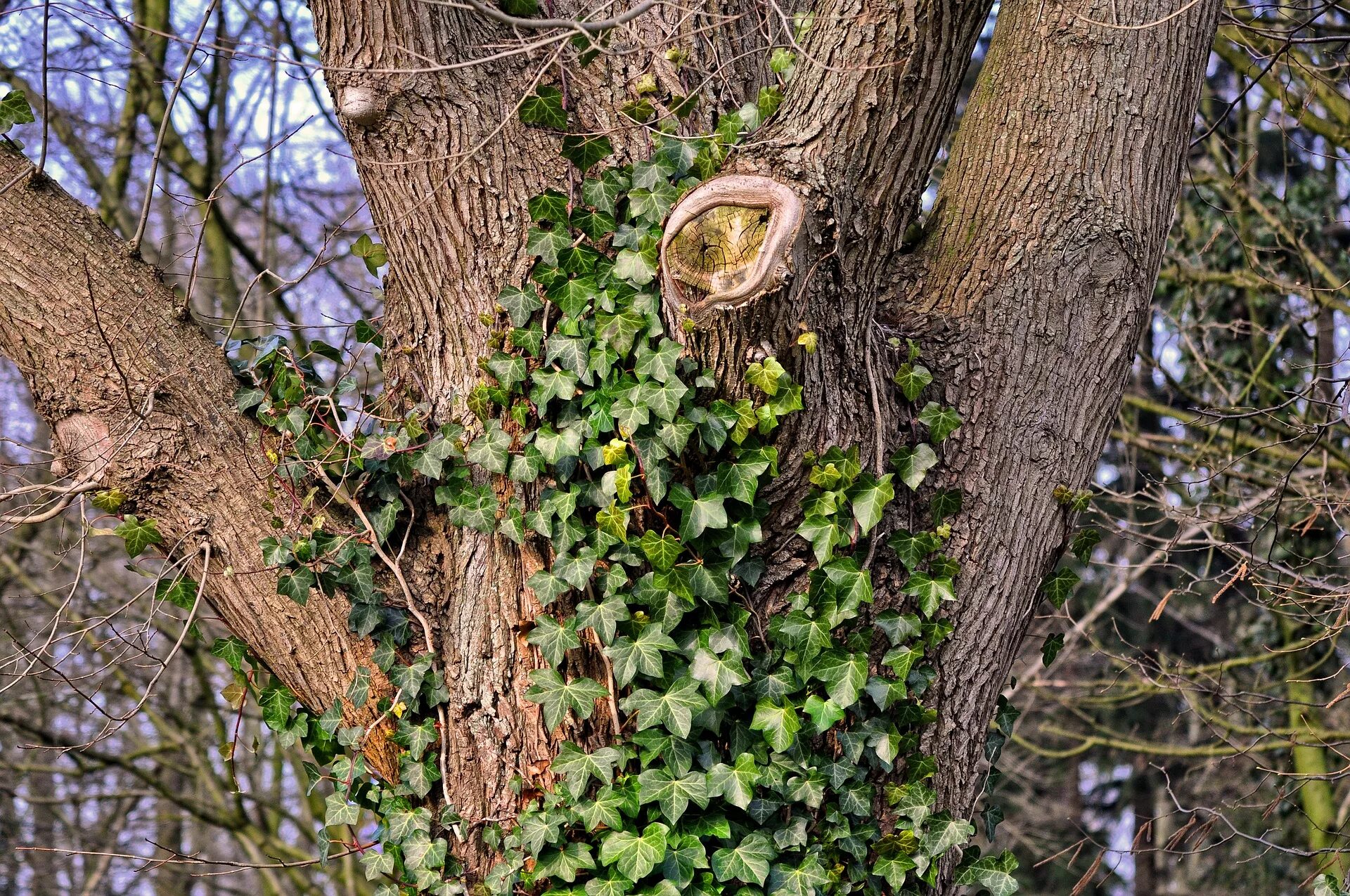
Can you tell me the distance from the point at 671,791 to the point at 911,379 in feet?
3.61


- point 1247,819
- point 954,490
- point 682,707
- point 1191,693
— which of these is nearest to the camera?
point 682,707

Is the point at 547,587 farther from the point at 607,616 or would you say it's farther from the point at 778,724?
the point at 778,724

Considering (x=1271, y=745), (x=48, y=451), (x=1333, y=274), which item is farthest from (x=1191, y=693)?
(x=48, y=451)

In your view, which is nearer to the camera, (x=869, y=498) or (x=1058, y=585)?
(x=869, y=498)

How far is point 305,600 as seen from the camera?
102 inches

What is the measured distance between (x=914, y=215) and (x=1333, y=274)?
4939 mm

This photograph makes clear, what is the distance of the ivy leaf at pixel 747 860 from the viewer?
91.1 inches

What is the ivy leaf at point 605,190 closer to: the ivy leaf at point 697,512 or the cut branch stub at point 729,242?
the cut branch stub at point 729,242

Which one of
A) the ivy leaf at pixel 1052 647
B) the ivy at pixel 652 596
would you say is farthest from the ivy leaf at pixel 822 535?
the ivy leaf at pixel 1052 647

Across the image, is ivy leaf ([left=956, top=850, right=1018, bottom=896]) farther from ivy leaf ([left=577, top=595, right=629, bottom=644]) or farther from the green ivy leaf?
ivy leaf ([left=577, top=595, right=629, bottom=644])

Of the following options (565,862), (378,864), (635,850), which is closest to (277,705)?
(378,864)

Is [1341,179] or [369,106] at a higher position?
[369,106]

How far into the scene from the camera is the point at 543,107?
254 centimetres

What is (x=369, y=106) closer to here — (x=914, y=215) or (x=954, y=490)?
(x=914, y=215)
